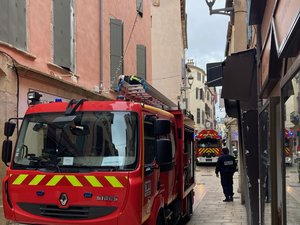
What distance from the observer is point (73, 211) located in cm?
559

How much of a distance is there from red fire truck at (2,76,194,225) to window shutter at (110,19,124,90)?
11196 mm

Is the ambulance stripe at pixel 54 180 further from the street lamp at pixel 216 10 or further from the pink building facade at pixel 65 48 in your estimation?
the street lamp at pixel 216 10

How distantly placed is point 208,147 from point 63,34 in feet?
85.4

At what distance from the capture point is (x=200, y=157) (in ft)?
122

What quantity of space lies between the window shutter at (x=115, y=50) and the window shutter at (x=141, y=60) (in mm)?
3026

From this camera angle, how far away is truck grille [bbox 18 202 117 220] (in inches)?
218

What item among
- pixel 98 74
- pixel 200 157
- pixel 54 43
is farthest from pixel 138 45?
pixel 200 157

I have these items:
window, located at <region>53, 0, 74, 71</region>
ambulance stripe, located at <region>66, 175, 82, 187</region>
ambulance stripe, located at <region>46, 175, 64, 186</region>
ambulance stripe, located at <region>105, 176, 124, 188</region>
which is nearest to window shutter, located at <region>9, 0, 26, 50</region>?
window, located at <region>53, 0, 74, 71</region>

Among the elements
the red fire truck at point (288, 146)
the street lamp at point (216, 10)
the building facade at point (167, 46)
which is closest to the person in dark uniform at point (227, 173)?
the street lamp at point (216, 10)

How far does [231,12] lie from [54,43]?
17.8ft

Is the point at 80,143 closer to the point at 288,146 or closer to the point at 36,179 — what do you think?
the point at 36,179

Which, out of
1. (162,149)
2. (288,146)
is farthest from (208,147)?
(288,146)

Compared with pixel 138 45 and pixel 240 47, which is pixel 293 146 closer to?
pixel 240 47

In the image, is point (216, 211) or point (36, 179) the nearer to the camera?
point (36, 179)
